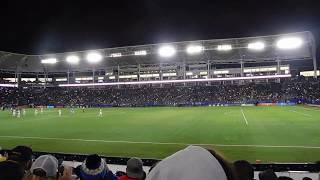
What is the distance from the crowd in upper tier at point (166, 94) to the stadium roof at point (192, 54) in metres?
6.55

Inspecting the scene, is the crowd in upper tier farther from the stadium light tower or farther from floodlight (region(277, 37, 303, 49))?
the stadium light tower

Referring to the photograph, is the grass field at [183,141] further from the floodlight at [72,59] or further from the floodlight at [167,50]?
the floodlight at [72,59]

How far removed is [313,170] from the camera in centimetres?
934

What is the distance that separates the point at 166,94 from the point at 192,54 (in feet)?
45.6

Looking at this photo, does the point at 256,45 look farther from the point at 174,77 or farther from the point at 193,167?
the point at 193,167

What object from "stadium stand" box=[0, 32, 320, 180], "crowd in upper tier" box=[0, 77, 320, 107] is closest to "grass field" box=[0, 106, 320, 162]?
"stadium stand" box=[0, 32, 320, 180]

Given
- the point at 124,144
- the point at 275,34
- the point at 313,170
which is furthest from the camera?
the point at 275,34

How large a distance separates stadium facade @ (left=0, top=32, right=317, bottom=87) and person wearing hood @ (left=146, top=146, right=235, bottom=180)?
66188mm

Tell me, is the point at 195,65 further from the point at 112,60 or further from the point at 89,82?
the point at 89,82

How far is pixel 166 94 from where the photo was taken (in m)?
84.1

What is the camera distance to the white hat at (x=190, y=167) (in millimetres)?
1508


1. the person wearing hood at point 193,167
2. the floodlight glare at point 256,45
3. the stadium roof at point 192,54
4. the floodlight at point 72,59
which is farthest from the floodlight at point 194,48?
the person wearing hood at point 193,167

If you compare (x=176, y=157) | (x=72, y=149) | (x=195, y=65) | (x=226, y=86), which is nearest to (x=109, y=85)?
(x=195, y=65)

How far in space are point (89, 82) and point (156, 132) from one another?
7034cm
